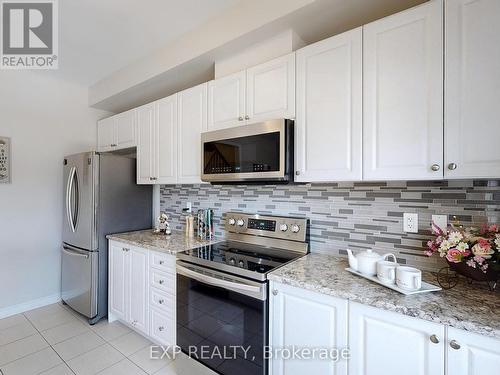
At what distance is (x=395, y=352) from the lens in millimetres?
1028

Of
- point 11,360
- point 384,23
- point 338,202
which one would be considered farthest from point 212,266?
point 11,360

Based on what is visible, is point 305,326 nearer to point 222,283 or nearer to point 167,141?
point 222,283

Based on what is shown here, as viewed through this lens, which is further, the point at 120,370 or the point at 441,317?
the point at 120,370

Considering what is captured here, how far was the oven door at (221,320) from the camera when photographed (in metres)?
1.39

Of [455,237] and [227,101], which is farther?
[227,101]

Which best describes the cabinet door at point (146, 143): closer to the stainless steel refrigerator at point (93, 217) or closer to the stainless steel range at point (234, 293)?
the stainless steel refrigerator at point (93, 217)

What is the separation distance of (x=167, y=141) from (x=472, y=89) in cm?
216

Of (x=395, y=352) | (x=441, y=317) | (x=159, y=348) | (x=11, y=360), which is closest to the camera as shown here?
(x=441, y=317)

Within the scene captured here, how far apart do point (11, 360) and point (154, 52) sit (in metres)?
2.77

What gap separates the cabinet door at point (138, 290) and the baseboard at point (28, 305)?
1.31 m

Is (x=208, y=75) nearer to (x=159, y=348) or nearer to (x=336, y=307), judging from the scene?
(x=336, y=307)

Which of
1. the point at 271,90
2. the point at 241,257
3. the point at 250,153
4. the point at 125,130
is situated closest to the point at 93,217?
the point at 125,130

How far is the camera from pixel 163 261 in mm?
1988

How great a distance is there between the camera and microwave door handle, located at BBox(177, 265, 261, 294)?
4.61 ft
